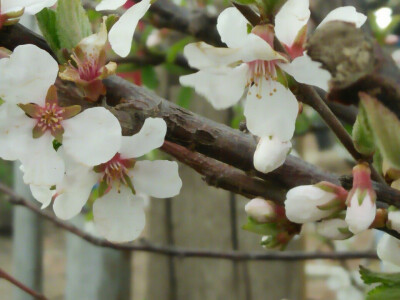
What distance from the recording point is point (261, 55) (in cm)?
42

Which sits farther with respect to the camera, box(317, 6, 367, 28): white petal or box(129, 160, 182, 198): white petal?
box(129, 160, 182, 198): white petal

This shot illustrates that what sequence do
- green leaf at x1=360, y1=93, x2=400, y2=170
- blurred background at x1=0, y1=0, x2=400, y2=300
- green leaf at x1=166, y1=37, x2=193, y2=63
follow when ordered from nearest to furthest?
green leaf at x1=360, y1=93, x2=400, y2=170 < green leaf at x1=166, y1=37, x2=193, y2=63 < blurred background at x1=0, y1=0, x2=400, y2=300

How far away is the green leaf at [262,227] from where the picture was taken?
0.56 metres

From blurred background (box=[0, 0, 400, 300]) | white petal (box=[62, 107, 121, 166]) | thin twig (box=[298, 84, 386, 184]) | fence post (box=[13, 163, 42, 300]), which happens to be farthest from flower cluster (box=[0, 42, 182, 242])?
fence post (box=[13, 163, 42, 300])

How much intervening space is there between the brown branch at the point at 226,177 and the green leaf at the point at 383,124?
0.55ft

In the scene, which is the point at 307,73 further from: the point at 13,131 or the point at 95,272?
the point at 95,272

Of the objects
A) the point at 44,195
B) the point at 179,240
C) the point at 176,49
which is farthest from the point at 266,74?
the point at 179,240

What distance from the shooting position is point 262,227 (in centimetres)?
57

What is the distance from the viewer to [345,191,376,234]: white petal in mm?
427

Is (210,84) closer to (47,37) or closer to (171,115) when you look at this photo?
(171,115)

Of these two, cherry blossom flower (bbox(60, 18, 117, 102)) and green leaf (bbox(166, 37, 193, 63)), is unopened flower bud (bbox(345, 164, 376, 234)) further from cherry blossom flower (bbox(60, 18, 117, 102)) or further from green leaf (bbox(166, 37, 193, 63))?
green leaf (bbox(166, 37, 193, 63))

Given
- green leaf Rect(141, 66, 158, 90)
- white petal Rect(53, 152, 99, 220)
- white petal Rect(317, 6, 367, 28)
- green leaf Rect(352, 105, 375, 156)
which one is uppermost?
green leaf Rect(141, 66, 158, 90)

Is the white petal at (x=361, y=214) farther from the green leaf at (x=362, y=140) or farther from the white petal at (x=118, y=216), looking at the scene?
the white petal at (x=118, y=216)

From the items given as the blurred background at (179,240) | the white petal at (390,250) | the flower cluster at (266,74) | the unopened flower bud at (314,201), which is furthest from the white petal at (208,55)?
the blurred background at (179,240)
